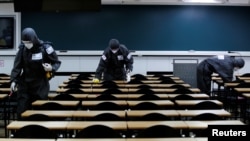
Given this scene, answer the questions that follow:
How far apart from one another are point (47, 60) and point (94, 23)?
572 cm

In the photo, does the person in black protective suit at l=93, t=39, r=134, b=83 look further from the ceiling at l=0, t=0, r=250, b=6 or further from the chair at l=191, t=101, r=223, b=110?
the chair at l=191, t=101, r=223, b=110

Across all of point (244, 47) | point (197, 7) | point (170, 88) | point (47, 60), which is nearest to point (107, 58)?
point (170, 88)

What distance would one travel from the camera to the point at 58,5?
10906 millimetres

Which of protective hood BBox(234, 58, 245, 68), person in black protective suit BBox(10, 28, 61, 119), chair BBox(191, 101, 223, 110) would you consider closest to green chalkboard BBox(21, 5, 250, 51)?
protective hood BBox(234, 58, 245, 68)

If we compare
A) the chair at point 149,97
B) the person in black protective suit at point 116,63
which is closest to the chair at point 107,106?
the chair at point 149,97

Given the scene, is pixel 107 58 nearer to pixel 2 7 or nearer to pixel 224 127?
pixel 2 7

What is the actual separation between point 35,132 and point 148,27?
8.91m

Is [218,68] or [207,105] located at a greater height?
[218,68]

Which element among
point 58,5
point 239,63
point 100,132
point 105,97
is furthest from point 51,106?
point 58,5

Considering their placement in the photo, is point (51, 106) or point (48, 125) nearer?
point (48, 125)

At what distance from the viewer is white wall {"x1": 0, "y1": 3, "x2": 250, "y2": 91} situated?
12469 mm

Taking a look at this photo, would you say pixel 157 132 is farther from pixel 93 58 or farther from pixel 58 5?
pixel 93 58

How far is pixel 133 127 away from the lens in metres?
4.59

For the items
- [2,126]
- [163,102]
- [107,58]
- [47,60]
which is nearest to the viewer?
[163,102]
